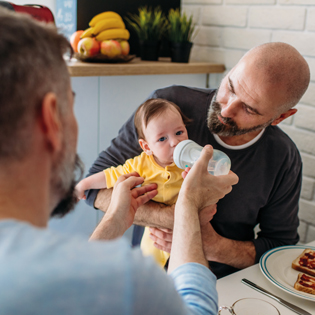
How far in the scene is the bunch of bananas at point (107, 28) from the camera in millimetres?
2088

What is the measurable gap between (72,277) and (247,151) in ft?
3.58

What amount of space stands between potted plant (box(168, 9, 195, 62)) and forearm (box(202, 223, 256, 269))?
4.29 ft

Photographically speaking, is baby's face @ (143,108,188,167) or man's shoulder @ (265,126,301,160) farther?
man's shoulder @ (265,126,301,160)

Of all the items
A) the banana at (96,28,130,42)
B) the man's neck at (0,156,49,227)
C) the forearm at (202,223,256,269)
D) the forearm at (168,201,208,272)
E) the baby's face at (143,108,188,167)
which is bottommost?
the forearm at (202,223,256,269)

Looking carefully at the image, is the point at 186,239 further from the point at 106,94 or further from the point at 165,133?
the point at 106,94

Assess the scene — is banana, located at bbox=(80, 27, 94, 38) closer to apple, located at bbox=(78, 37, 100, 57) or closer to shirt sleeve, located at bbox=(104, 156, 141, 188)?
apple, located at bbox=(78, 37, 100, 57)

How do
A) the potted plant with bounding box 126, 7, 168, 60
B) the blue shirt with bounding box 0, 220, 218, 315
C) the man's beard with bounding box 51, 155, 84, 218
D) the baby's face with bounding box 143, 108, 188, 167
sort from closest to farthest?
the blue shirt with bounding box 0, 220, 218, 315 → the man's beard with bounding box 51, 155, 84, 218 → the baby's face with bounding box 143, 108, 188, 167 → the potted plant with bounding box 126, 7, 168, 60

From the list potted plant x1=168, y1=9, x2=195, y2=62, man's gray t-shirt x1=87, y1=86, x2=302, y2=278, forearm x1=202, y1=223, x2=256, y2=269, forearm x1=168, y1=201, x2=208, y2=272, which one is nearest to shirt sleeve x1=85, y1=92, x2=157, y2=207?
man's gray t-shirt x1=87, y1=86, x2=302, y2=278

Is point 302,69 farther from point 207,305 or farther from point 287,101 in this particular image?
point 207,305

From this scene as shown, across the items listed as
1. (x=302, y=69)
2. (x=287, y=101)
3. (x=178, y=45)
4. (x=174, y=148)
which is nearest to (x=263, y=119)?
(x=287, y=101)

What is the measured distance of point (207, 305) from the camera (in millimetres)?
691

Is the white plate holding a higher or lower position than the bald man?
lower

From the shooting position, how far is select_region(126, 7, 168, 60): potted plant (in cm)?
225

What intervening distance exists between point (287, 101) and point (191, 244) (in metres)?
0.77
